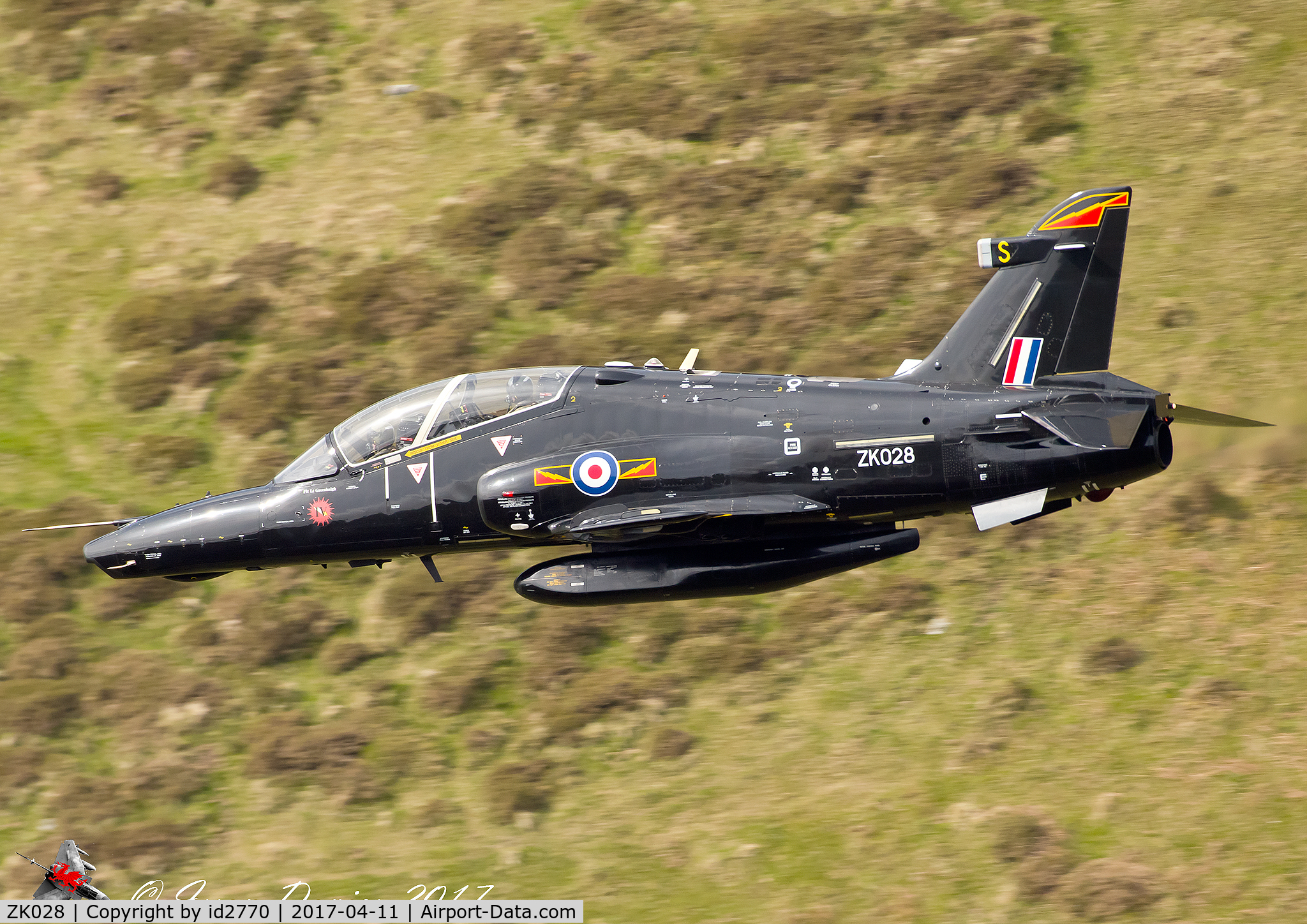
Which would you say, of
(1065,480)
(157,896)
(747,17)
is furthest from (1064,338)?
(747,17)

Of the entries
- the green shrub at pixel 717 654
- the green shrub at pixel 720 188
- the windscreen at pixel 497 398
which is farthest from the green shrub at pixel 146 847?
the green shrub at pixel 720 188

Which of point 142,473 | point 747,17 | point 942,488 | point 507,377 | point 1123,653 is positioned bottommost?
point 1123,653

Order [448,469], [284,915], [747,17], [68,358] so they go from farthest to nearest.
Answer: [747,17] < [68,358] < [284,915] < [448,469]

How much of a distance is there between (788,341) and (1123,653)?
32.5ft

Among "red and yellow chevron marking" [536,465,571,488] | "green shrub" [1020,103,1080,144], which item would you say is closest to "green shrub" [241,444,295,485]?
"red and yellow chevron marking" [536,465,571,488]

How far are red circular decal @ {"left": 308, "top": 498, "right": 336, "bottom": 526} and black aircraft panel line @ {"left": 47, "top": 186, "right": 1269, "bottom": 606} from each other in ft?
0.06

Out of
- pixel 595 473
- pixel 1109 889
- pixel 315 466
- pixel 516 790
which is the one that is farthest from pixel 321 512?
pixel 1109 889

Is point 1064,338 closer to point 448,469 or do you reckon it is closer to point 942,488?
point 942,488

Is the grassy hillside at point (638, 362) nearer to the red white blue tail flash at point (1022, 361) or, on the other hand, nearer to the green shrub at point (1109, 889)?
the green shrub at point (1109, 889)

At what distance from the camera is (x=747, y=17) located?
3722 cm

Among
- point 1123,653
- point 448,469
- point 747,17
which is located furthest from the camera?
point 747,17

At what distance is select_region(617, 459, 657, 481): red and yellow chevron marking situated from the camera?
56.2ft

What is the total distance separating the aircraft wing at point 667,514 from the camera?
643 inches
